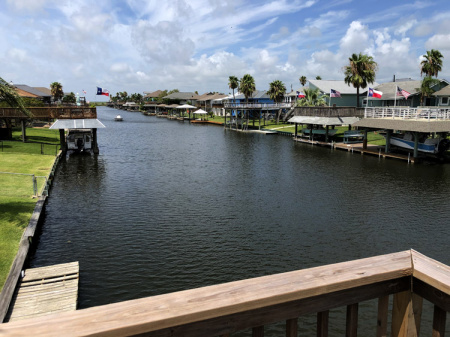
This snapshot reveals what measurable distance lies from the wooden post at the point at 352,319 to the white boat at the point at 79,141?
4519 cm

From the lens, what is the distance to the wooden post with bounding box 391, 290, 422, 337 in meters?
2.65

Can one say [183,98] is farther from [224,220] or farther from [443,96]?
[224,220]

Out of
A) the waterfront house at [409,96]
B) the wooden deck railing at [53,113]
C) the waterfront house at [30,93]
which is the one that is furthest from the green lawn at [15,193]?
the waterfront house at [409,96]

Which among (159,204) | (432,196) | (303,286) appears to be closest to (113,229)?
(159,204)

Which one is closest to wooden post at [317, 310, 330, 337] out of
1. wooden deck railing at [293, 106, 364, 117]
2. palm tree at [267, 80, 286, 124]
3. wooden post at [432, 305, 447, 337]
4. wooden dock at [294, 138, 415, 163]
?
wooden post at [432, 305, 447, 337]

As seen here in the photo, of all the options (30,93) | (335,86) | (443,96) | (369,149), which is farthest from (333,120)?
(30,93)

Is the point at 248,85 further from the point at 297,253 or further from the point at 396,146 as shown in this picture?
the point at 297,253

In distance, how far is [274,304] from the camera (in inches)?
89.7

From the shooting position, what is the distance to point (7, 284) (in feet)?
36.2

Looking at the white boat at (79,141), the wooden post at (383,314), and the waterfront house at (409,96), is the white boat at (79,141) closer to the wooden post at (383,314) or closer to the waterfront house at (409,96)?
the wooden post at (383,314)

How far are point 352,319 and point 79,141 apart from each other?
45.2 metres

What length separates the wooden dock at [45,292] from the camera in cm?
1048

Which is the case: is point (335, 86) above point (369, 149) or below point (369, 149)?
above

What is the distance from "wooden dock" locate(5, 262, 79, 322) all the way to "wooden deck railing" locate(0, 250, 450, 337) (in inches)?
389
